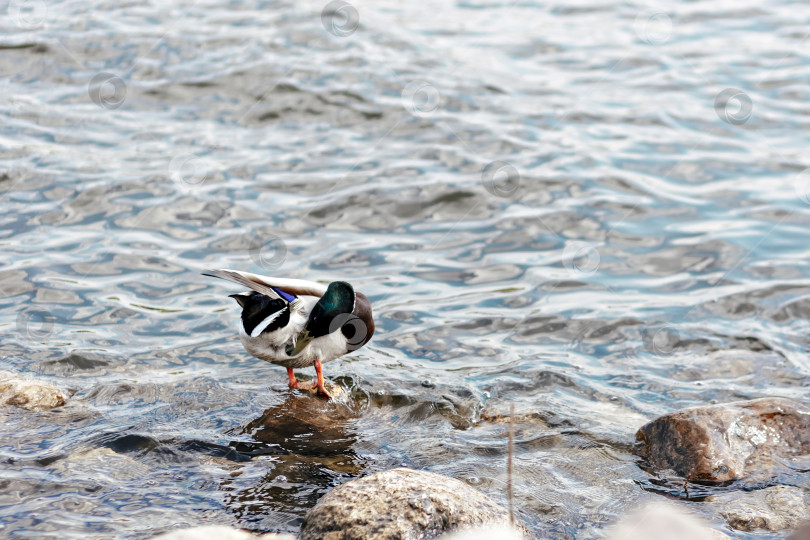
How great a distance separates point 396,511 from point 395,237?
4709mm

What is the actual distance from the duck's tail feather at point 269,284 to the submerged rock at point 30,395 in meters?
1.34

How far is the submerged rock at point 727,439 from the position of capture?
496 cm

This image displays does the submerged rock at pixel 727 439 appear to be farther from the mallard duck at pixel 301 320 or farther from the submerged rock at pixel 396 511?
the mallard duck at pixel 301 320

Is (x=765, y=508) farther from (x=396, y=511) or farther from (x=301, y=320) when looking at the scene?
(x=301, y=320)

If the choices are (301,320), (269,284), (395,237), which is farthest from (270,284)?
(395,237)

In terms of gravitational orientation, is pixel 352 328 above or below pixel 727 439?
above

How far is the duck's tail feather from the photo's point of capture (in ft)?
16.4

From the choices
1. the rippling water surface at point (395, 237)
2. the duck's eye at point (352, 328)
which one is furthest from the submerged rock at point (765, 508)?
the duck's eye at point (352, 328)

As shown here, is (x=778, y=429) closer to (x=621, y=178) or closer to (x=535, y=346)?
(x=535, y=346)

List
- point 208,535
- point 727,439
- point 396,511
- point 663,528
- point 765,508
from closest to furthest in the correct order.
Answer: point 663,528 < point 208,535 < point 396,511 < point 765,508 < point 727,439

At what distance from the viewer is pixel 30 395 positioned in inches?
212

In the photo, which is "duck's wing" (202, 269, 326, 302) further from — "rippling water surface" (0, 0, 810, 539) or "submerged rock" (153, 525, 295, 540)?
"submerged rock" (153, 525, 295, 540)

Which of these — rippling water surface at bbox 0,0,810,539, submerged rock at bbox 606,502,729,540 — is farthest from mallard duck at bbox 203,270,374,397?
submerged rock at bbox 606,502,729,540

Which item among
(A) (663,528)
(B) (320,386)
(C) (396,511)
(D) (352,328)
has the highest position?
(D) (352,328)
